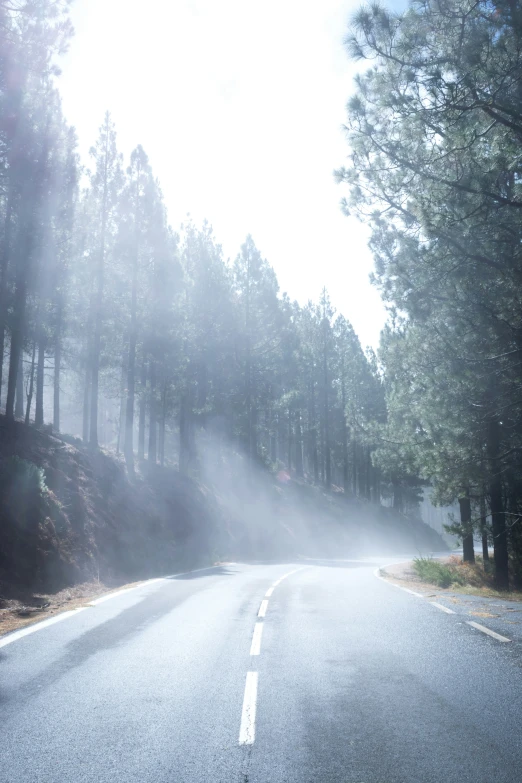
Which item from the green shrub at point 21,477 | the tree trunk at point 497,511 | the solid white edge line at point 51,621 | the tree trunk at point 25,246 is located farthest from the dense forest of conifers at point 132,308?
the solid white edge line at point 51,621

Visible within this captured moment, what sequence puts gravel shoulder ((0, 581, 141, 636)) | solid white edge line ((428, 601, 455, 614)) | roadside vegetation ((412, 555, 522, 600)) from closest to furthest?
gravel shoulder ((0, 581, 141, 636)) → solid white edge line ((428, 601, 455, 614)) → roadside vegetation ((412, 555, 522, 600))

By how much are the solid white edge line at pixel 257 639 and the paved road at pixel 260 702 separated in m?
0.04

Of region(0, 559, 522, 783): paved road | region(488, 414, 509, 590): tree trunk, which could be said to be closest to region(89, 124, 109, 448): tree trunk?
region(488, 414, 509, 590): tree trunk

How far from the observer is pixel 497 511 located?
19594 millimetres

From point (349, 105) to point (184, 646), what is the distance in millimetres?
10008

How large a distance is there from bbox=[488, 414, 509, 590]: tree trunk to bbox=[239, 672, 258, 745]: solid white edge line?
12.3 m

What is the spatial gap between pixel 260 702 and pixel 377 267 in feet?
33.4

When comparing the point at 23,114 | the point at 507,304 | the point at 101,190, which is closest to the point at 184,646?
the point at 507,304

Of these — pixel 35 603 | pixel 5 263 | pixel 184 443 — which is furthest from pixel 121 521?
pixel 184 443

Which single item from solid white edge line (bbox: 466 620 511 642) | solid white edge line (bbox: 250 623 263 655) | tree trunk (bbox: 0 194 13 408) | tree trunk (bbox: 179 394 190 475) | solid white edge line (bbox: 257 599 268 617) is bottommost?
solid white edge line (bbox: 257 599 268 617)

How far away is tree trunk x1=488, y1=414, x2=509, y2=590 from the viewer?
60.5ft

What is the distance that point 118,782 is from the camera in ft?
14.6

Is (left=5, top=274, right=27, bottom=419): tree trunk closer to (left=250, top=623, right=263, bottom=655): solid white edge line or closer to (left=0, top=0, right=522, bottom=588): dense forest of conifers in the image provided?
(left=0, top=0, right=522, bottom=588): dense forest of conifers

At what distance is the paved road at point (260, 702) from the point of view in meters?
4.78
